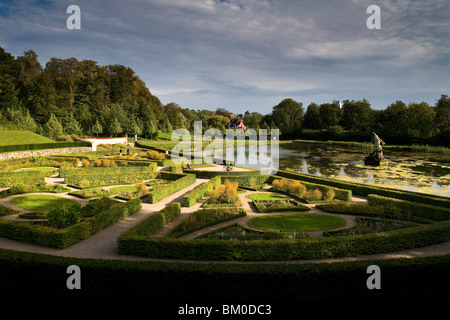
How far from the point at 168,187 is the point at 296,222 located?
8849 millimetres

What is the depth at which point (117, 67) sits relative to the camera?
67.6 m

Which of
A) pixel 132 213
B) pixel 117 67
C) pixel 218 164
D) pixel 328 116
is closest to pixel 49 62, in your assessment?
pixel 117 67

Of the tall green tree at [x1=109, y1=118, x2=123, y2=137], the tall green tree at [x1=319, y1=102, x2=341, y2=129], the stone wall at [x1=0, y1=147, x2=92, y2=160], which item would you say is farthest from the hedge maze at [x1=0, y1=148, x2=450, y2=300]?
the tall green tree at [x1=319, y1=102, x2=341, y2=129]

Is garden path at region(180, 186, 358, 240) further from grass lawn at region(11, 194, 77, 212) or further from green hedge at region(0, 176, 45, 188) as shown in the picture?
green hedge at region(0, 176, 45, 188)

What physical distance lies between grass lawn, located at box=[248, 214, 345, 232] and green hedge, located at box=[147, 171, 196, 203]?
6489 millimetres

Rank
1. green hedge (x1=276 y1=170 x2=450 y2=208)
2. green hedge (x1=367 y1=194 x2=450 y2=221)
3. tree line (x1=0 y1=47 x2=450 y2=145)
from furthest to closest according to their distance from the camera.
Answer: tree line (x1=0 y1=47 x2=450 y2=145), green hedge (x1=276 y1=170 x2=450 y2=208), green hedge (x1=367 y1=194 x2=450 y2=221)

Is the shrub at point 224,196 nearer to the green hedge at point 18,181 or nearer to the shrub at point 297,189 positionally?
the shrub at point 297,189

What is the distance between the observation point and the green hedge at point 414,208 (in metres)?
13.6

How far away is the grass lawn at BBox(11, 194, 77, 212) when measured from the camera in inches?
582

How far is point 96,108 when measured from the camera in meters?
61.2

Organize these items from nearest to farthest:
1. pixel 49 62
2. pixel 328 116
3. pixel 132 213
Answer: pixel 132 213 → pixel 49 62 → pixel 328 116

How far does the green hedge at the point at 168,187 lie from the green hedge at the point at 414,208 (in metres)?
12.4
